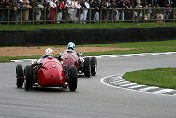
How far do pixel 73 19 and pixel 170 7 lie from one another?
8.68 m

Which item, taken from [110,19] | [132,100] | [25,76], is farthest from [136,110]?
[110,19]

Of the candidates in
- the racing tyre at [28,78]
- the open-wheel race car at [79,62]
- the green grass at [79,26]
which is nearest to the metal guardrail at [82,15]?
the green grass at [79,26]

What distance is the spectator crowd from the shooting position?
3114 cm

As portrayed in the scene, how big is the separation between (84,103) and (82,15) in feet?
81.3

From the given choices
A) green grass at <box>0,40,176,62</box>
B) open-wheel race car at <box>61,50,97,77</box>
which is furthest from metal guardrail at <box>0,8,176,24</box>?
open-wheel race car at <box>61,50,97,77</box>

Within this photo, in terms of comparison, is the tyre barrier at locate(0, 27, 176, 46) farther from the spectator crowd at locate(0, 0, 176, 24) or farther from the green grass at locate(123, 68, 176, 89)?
the green grass at locate(123, 68, 176, 89)

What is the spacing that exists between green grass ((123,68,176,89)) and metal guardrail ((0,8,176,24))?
1494cm

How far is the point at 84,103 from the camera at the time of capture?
10.4 meters

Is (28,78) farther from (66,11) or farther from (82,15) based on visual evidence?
(82,15)

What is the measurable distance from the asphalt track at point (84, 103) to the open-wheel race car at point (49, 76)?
0.71 ft

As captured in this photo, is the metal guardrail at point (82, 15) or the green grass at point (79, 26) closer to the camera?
the green grass at point (79, 26)

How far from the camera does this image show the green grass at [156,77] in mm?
14586

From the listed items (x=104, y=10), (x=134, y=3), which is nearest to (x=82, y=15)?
(x=104, y=10)

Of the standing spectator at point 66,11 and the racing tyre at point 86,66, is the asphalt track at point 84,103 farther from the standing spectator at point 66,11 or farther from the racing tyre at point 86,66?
the standing spectator at point 66,11
